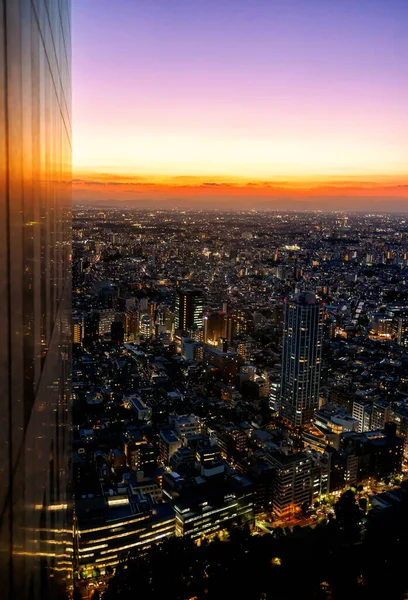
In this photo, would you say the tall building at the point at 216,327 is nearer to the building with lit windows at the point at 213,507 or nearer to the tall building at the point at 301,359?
the tall building at the point at 301,359

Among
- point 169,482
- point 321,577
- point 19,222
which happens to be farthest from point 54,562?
point 169,482

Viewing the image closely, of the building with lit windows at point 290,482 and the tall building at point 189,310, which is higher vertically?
the tall building at point 189,310

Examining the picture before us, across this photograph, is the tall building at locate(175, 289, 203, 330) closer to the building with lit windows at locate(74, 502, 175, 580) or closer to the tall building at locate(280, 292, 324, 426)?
the tall building at locate(280, 292, 324, 426)

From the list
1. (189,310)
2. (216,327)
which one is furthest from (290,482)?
(189,310)

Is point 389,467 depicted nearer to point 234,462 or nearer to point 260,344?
point 234,462

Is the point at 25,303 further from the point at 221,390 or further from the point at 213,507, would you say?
the point at 221,390

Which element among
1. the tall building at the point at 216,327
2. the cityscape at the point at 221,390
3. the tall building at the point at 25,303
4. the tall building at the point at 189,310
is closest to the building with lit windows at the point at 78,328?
the cityscape at the point at 221,390
